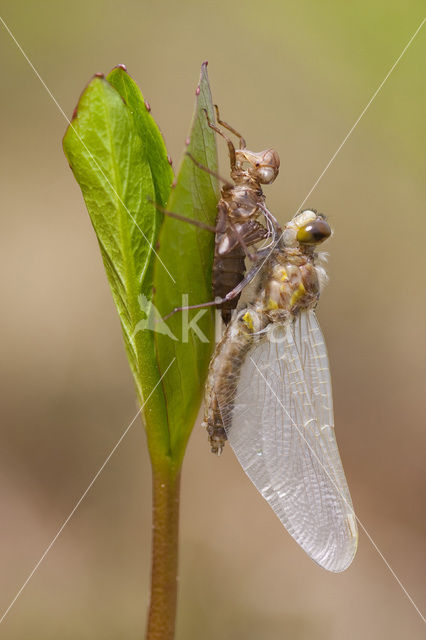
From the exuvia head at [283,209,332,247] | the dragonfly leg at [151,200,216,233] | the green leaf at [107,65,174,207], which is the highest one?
the green leaf at [107,65,174,207]

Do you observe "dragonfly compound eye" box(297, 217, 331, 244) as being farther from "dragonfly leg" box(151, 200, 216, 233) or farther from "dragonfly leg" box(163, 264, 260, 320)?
"dragonfly leg" box(151, 200, 216, 233)

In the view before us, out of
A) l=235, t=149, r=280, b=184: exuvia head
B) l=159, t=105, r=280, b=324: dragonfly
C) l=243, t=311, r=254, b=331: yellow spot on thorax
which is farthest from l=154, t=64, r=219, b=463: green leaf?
l=243, t=311, r=254, b=331: yellow spot on thorax

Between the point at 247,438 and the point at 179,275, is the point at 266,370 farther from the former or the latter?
the point at 179,275

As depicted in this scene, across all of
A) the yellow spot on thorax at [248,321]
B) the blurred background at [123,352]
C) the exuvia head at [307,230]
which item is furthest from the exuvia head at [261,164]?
the blurred background at [123,352]

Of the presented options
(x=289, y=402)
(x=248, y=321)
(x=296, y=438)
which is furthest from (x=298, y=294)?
(x=296, y=438)

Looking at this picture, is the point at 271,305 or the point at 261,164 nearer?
the point at 261,164

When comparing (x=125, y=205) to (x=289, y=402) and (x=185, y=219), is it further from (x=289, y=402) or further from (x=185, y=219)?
(x=289, y=402)

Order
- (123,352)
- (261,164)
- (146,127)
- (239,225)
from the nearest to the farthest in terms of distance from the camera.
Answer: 1. (146,127)
2. (239,225)
3. (261,164)
4. (123,352)
